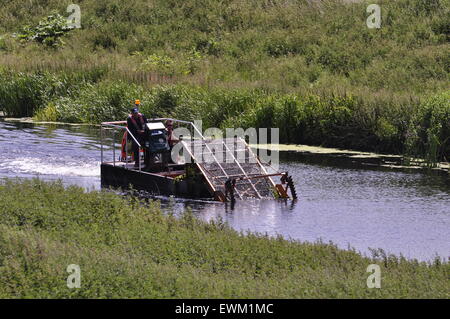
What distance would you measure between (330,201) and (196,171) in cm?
373

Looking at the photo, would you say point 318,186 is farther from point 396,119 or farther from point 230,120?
point 230,120

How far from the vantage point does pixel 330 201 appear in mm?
24750

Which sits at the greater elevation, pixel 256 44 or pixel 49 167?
pixel 256 44

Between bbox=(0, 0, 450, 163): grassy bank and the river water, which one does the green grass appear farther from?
the river water

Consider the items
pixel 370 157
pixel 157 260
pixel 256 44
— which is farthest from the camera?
pixel 256 44

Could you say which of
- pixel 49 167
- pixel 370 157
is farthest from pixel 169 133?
pixel 370 157

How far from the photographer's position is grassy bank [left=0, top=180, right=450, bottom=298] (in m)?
13.4

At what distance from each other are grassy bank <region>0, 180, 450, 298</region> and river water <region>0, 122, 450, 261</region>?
2.05 meters

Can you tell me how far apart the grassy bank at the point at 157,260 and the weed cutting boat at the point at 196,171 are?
14.6 feet
